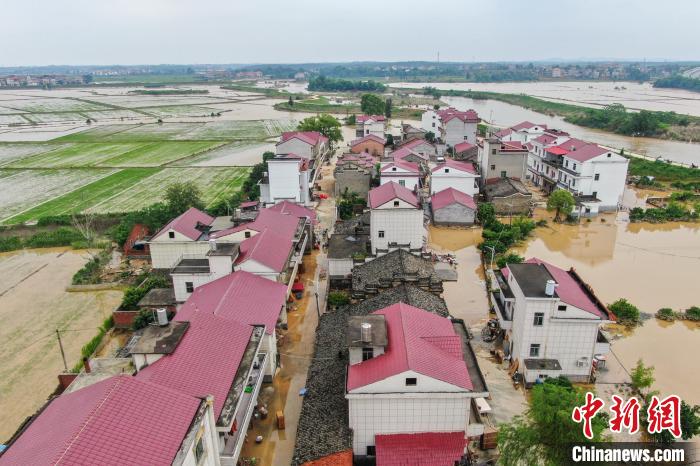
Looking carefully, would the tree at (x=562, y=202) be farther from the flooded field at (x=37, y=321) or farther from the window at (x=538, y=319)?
the flooded field at (x=37, y=321)

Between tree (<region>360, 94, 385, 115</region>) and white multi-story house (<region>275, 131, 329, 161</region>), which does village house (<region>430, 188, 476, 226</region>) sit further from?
tree (<region>360, 94, 385, 115</region>)

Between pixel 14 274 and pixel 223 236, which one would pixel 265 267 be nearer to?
pixel 223 236

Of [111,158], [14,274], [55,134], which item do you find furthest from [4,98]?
[14,274]

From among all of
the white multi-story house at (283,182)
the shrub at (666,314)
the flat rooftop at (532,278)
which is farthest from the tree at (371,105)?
the flat rooftop at (532,278)

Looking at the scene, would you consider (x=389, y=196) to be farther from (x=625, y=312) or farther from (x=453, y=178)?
(x=453, y=178)

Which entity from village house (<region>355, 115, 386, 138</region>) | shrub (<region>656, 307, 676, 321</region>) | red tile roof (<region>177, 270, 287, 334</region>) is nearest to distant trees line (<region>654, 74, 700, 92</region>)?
village house (<region>355, 115, 386, 138</region>)

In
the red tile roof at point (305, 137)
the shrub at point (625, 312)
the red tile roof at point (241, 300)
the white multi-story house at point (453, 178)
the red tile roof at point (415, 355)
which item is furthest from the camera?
the red tile roof at point (305, 137)

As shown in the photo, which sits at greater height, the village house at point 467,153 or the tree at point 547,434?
the village house at point 467,153
